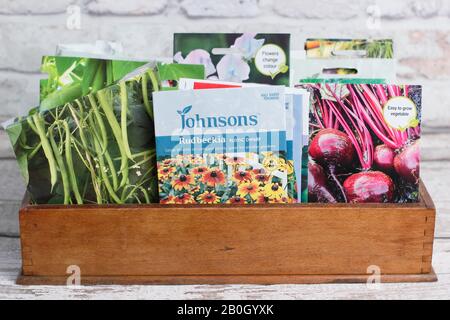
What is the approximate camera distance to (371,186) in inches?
41.2

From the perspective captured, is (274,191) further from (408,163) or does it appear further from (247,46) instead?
(247,46)

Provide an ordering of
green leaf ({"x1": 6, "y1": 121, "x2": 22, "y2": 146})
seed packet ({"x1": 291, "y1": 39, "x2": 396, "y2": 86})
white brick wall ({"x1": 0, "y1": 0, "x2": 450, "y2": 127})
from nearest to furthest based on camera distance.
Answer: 1. green leaf ({"x1": 6, "y1": 121, "x2": 22, "y2": 146})
2. seed packet ({"x1": 291, "y1": 39, "x2": 396, "y2": 86})
3. white brick wall ({"x1": 0, "y1": 0, "x2": 450, "y2": 127})

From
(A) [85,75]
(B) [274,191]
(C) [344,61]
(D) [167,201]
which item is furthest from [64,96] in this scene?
(C) [344,61]

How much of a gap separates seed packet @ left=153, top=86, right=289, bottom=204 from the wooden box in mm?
27

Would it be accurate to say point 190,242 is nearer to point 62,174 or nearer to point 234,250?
point 234,250

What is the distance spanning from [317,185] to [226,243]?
15 cm

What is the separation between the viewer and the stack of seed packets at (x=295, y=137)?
103cm

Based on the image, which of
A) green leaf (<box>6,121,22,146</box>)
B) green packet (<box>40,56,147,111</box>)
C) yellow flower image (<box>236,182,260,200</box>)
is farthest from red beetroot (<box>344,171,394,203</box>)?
green leaf (<box>6,121,22,146</box>)

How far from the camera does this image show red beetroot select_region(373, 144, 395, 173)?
104cm

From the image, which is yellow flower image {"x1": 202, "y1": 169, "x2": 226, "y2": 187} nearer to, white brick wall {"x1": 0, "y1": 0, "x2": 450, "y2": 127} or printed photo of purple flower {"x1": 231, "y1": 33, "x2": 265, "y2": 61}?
printed photo of purple flower {"x1": 231, "y1": 33, "x2": 265, "y2": 61}

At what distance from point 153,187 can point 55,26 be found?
0.48 metres

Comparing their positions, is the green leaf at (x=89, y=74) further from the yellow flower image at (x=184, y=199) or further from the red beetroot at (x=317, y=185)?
the red beetroot at (x=317, y=185)

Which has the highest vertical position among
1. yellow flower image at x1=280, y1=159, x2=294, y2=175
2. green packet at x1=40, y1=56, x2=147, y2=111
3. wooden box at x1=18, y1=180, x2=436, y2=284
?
green packet at x1=40, y1=56, x2=147, y2=111

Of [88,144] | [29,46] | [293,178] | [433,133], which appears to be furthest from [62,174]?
[433,133]
